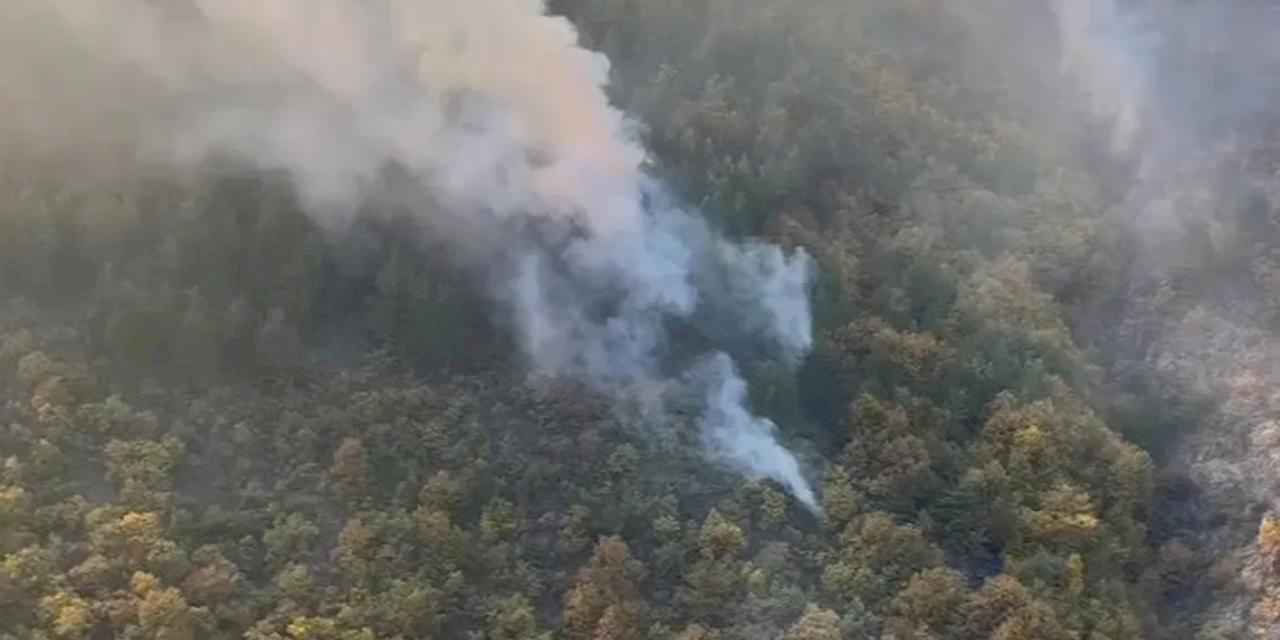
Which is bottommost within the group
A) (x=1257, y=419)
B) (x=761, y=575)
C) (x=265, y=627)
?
(x=265, y=627)

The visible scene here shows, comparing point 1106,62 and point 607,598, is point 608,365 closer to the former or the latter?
point 607,598

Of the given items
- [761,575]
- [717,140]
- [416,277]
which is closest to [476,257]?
[416,277]

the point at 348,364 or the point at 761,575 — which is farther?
the point at 348,364

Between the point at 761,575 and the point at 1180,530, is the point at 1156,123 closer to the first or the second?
the point at 1180,530

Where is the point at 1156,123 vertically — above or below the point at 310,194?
above

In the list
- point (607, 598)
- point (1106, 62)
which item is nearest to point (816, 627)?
point (607, 598)

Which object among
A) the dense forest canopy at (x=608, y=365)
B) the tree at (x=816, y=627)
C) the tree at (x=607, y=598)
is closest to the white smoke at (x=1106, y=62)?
the dense forest canopy at (x=608, y=365)

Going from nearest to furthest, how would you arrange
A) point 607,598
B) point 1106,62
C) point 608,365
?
point 607,598 → point 608,365 → point 1106,62

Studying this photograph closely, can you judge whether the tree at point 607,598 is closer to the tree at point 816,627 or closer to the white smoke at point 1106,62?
the tree at point 816,627

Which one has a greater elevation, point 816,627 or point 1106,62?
point 1106,62
